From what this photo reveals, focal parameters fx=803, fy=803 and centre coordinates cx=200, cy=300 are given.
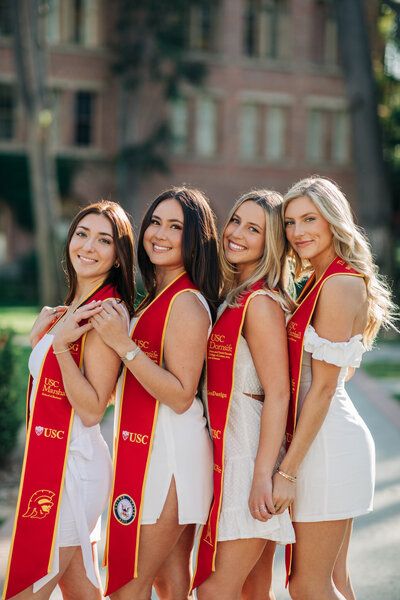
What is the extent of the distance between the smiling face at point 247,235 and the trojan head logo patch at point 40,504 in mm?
1113

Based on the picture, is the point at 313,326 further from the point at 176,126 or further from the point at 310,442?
the point at 176,126

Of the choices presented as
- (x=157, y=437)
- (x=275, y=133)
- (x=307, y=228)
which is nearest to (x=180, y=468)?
(x=157, y=437)

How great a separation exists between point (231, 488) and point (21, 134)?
2595 cm

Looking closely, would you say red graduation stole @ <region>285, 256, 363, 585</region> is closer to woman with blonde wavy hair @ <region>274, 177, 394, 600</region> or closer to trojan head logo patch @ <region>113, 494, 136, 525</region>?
woman with blonde wavy hair @ <region>274, 177, 394, 600</region>

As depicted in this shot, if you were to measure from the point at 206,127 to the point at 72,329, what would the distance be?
1059 inches

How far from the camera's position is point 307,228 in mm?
3008

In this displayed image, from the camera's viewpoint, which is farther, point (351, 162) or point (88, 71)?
point (351, 162)

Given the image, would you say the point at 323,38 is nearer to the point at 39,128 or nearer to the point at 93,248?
the point at 39,128

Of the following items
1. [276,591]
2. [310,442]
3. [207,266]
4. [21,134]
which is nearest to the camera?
[310,442]

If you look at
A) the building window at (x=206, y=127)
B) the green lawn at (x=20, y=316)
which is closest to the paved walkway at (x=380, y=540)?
the green lawn at (x=20, y=316)

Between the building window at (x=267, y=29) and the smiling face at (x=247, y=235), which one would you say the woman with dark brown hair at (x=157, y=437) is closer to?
the smiling face at (x=247, y=235)

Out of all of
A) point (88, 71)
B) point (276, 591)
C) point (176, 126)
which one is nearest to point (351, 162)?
point (176, 126)

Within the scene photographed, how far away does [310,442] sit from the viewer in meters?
2.86

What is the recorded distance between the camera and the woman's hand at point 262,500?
282 cm
